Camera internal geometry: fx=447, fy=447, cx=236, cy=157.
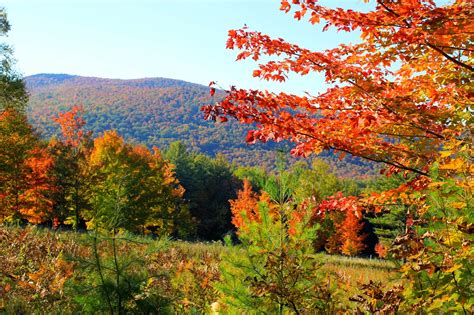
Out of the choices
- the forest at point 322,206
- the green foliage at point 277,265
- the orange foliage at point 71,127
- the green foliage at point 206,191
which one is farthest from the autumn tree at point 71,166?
the green foliage at point 277,265

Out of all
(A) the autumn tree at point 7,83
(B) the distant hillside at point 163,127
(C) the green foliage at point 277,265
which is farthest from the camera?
(B) the distant hillside at point 163,127

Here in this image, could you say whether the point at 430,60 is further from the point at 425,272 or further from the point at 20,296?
the point at 20,296

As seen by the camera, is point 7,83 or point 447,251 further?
point 7,83

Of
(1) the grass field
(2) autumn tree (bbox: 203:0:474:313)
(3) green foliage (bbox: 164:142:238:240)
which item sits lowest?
(3) green foliage (bbox: 164:142:238:240)

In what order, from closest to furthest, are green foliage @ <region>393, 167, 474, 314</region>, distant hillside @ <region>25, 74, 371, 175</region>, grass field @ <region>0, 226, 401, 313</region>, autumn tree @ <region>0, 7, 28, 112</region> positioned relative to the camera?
1. green foliage @ <region>393, 167, 474, 314</region>
2. grass field @ <region>0, 226, 401, 313</region>
3. autumn tree @ <region>0, 7, 28, 112</region>
4. distant hillside @ <region>25, 74, 371, 175</region>

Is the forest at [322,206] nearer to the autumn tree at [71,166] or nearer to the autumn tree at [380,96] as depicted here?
the autumn tree at [380,96]

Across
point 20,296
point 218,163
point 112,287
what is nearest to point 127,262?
point 112,287

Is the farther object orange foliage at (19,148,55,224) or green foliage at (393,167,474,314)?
orange foliage at (19,148,55,224)

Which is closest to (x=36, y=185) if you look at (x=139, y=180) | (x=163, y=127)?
(x=139, y=180)

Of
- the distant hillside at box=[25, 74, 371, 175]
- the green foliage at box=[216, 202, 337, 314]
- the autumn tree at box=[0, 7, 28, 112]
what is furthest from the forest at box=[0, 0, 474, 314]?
the distant hillside at box=[25, 74, 371, 175]

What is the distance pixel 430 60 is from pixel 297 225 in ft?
10.4

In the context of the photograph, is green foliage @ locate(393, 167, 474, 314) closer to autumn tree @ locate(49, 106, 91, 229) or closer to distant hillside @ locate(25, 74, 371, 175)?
autumn tree @ locate(49, 106, 91, 229)

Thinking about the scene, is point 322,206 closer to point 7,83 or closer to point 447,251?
point 447,251

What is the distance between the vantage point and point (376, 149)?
479 cm
